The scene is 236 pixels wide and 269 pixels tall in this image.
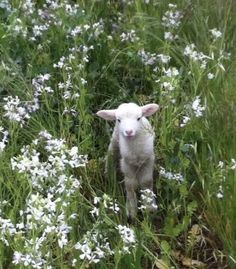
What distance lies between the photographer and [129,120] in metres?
3.73

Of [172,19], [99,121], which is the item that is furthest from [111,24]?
[99,121]

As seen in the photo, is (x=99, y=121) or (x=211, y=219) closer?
(x=211, y=219)

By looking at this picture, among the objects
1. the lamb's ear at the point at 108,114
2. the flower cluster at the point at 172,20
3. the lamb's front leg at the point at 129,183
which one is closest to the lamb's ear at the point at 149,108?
the lamb's ear at the point at 108,114

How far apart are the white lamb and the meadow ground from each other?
0.08 m

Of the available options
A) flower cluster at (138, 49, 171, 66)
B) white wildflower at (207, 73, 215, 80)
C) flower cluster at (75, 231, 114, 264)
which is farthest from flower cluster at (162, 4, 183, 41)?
flower cluster at (75, 231, 114, 264)

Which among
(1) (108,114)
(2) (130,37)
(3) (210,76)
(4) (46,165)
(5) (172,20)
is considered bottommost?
(4) (46,165)

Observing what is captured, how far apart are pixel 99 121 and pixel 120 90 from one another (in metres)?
0.28

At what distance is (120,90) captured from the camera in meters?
4.72

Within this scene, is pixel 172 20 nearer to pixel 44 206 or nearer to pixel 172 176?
pixel 172 176

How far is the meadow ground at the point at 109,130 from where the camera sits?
3227 mm

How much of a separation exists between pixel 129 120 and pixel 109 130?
70 cm

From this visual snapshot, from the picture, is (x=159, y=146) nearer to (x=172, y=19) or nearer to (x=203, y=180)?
(x=203, y=180)

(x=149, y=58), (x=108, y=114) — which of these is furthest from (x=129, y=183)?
(x=149, y=58)

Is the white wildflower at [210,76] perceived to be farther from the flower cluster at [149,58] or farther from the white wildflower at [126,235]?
the white wildflower at [126,235]
